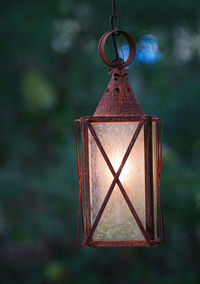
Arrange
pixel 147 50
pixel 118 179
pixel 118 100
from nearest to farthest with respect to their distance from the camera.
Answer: pixel 118 179, pixel 118 100, pixel 147 50

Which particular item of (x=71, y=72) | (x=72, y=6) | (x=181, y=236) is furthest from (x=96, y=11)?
(x=181, y=236)

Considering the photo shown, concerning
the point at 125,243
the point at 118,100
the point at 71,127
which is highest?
the point at 71,127

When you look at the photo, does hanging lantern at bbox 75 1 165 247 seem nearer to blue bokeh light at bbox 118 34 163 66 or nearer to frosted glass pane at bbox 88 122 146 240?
frosted glass pane at bbox 88 122 146 240

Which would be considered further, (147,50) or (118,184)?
(147,50)

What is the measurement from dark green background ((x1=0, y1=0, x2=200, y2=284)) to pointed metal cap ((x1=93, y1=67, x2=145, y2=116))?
2416 millimetres

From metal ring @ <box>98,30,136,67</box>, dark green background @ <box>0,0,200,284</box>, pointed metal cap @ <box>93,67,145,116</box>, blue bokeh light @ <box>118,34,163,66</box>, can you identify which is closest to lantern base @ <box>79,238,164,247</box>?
pointed metal cap @ <box>93,67,145,116</box>

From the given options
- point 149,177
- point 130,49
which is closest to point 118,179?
point 149,177

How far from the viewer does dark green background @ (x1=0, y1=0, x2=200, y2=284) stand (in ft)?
15.3

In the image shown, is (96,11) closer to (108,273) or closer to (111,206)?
(108,273)

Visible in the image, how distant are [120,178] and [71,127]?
4316 millimetres

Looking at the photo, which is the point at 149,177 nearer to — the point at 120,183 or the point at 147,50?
the point at 120,183

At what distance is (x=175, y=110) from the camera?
460 centimetres

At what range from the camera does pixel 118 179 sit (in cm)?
158

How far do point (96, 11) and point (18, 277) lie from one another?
3101 millimetres
